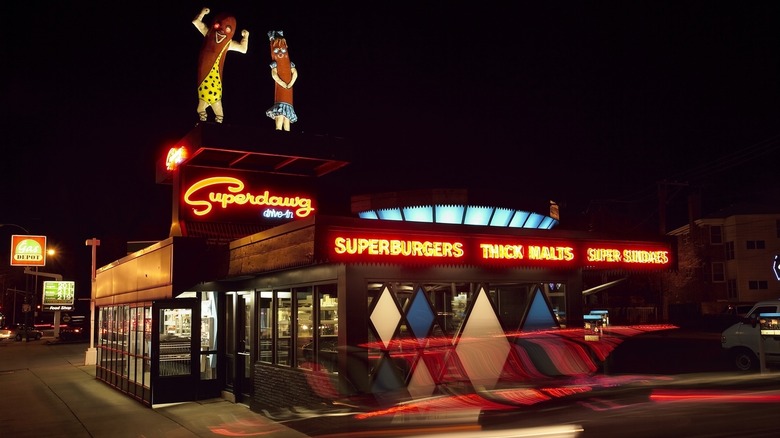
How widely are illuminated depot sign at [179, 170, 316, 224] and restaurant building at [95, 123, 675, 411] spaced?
1.4 inches

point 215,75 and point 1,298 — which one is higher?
point 215,75

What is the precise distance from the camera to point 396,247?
10992 mm

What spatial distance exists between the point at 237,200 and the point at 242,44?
16.2ft

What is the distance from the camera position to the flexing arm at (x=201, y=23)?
18.3 metres

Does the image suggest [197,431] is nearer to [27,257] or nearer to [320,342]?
[320,342]

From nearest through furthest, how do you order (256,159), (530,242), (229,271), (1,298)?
(530,242)
(229,271)
(256,159)
(1,298)

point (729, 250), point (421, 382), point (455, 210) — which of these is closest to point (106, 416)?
point (421, 382)

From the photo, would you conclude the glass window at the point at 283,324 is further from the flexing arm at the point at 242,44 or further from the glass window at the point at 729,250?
the glass window at the point at 729,250

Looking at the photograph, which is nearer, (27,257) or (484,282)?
(484,282)

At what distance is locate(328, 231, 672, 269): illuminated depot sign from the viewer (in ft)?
35.0

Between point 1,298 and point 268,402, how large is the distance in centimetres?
8553

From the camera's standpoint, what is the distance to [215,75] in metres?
18.1

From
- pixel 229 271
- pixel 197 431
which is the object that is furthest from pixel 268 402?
pixel 229 271

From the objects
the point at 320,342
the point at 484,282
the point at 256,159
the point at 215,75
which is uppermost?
the point at 215,75
